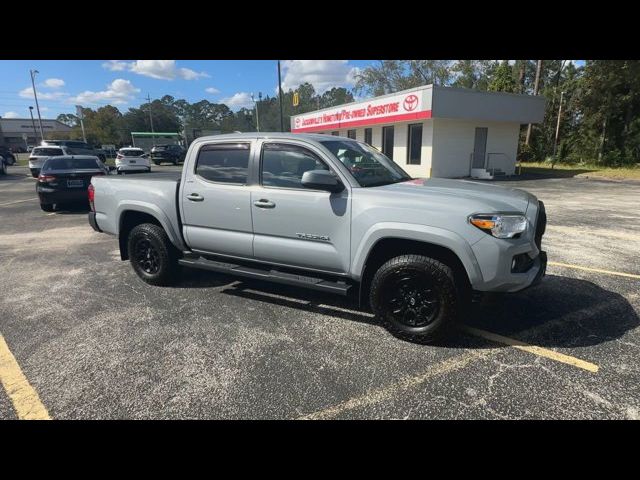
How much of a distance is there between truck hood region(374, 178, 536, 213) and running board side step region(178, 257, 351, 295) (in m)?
1.03

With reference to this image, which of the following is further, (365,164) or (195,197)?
(195,197)

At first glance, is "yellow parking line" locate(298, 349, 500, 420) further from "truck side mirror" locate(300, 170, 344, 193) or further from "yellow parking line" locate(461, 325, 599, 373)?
"truck side mirror" locate(300, 170, 344, 193)

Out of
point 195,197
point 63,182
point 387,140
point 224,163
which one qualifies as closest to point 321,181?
point 224,163

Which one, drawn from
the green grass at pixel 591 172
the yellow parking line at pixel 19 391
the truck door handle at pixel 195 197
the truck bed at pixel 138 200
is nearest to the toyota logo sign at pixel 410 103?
the green grass at pixel 591 172

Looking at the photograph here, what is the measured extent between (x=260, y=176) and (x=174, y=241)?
1.51 metres

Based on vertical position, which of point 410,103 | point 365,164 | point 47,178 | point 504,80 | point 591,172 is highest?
point 504,80

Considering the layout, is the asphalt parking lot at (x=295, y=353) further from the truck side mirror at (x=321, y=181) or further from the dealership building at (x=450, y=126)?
the dealership building at (x=450, y=126)

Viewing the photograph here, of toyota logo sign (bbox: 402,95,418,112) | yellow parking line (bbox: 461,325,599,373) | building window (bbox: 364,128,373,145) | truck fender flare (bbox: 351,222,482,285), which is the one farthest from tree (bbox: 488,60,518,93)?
truck fender flare (bbox: 351,222,482,285)

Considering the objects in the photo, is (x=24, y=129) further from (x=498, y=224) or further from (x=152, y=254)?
(x=498, y=224)

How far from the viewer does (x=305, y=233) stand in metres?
3.81

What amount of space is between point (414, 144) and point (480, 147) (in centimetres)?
380

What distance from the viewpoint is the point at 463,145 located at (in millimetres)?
20766

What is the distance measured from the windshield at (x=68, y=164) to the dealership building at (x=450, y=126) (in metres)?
14.3
